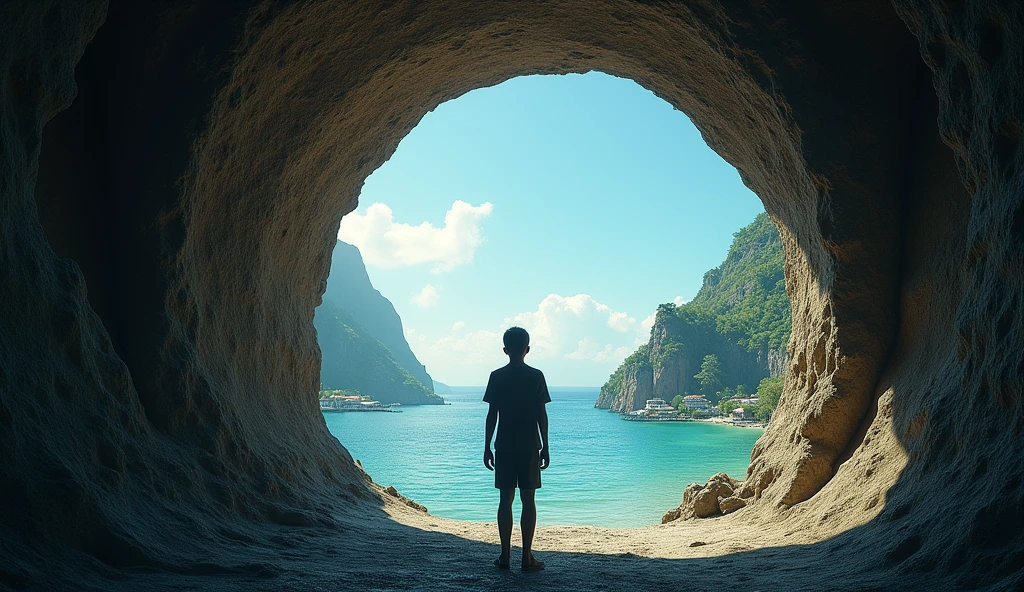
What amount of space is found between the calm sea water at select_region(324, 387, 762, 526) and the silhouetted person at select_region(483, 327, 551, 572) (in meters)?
15.2

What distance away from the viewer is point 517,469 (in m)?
4.49

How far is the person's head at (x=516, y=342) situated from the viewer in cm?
479

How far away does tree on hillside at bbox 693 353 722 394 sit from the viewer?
79688 millimetres

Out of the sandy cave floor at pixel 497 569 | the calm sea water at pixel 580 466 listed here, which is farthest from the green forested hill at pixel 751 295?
the sandy cave floor at pixel 497 569

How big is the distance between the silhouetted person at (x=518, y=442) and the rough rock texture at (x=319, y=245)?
572 millimetres

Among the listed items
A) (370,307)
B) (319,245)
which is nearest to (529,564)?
(319,245)

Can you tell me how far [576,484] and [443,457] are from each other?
46.8ft

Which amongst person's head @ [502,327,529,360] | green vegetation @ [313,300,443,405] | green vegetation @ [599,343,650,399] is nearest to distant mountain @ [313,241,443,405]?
green vegetation @ [313,300,443,405]

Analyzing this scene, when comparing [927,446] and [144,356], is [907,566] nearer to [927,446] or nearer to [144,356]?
[927,446]

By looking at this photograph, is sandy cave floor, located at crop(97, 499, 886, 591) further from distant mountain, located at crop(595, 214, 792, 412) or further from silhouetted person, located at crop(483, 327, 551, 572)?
distant mountain, located at crop(595, 214, 792, 412)

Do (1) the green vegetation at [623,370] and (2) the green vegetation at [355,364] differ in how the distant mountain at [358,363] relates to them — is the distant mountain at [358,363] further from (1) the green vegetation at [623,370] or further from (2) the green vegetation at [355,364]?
(1) the green vegetation at [623,370]

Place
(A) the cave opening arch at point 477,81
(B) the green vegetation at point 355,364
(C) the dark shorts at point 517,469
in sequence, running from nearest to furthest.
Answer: (C) the dark shorts at point 517,469, (A) the cave opening arch at point 477,81, (B) the green vegetation at point 355,364

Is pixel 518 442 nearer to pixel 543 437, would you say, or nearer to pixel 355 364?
pixel 543 437

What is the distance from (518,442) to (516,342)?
2.39 ft
